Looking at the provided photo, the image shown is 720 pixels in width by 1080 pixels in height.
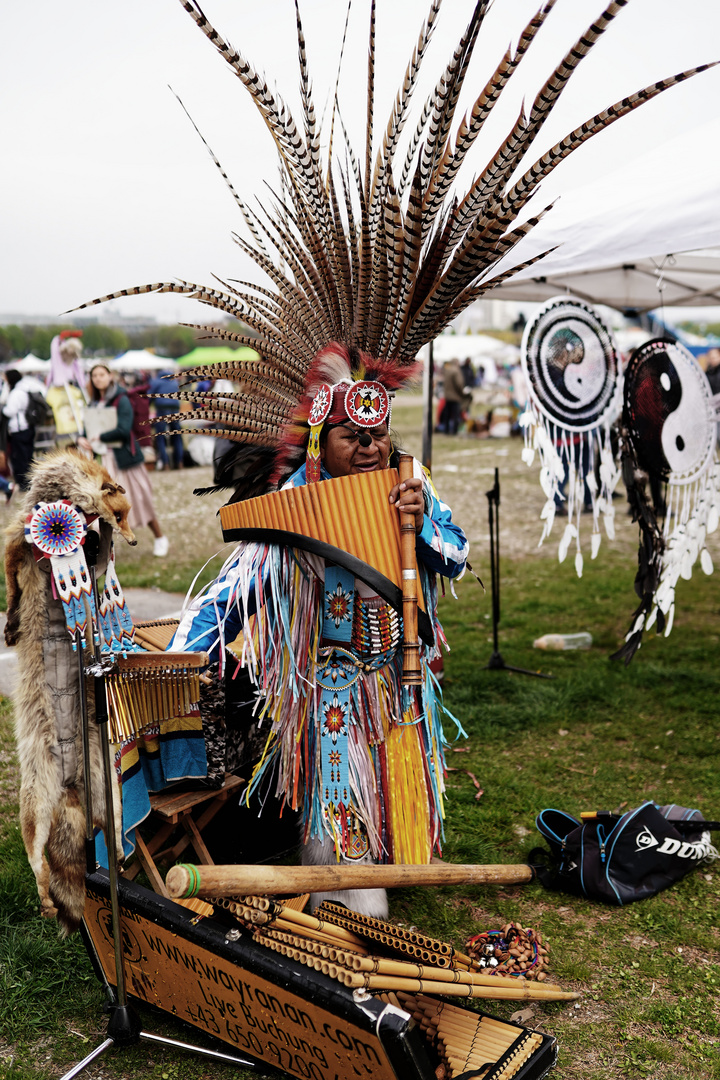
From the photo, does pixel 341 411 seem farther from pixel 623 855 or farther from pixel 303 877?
pixel 623 855

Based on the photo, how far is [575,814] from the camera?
3.56 metres

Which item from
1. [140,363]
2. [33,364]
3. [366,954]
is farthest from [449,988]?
[33,364]

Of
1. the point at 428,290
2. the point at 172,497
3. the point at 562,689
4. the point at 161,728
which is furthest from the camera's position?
the point at 172,497

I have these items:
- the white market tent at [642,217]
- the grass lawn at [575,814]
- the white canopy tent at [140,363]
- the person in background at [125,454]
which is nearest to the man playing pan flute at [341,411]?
the grass lawn at [575,814]

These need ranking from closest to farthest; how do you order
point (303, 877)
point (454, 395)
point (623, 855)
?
point (303, 877)
point (623, 855)
point (454, 395)

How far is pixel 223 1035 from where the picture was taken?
2.19 meters

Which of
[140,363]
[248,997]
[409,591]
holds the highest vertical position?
[140,363]

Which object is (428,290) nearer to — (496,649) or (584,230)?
(584,230)

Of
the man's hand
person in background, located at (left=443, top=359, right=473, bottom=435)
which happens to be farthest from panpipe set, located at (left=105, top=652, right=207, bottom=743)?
person in background, located at (left=443, top=359, right=473, bottom=435)

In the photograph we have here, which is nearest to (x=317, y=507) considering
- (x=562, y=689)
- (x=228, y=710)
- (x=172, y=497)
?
(x=228, y=710)

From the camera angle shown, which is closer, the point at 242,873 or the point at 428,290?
the point at 242,873

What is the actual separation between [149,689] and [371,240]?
4.55 feet

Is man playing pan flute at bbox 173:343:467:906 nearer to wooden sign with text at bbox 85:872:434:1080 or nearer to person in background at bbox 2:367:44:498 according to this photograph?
wooden sign with text at bbox 85:872:434:1080

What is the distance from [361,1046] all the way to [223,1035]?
506mm
